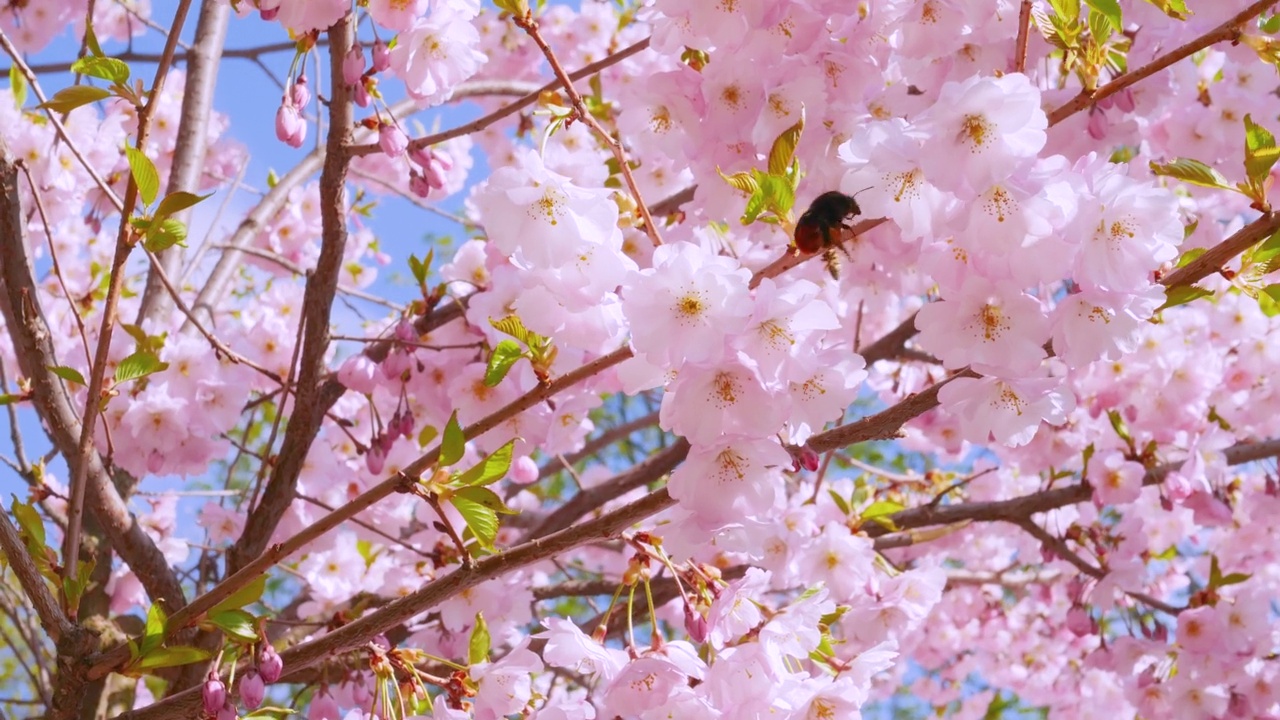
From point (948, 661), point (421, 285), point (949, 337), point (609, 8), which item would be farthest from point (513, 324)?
point (948, 661)

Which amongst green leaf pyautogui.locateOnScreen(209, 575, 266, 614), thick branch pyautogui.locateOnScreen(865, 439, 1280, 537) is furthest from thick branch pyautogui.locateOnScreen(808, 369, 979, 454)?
thick branch pyautogui.locateOnScreen(865, 439, 1280, 537)

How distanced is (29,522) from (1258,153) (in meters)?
1.95

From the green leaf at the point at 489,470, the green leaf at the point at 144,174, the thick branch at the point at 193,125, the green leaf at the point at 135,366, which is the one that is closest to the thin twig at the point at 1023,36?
the green leaf at the point at 489,470

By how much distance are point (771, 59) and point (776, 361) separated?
684 millimetres

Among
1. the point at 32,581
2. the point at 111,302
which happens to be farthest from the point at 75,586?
the point at 111,302

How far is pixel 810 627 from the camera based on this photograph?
171 centimetres

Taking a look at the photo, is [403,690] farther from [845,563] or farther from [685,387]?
[845,563]

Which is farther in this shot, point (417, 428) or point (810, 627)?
point (417, 428)

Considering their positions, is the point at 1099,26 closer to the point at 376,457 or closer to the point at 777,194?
the point at 777,194

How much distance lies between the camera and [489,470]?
5.20 feet

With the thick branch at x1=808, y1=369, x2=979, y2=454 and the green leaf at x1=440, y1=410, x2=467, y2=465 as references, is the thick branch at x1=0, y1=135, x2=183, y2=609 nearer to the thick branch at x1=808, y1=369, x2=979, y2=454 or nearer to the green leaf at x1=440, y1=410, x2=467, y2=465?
the green leaf at x1=440, y1=410, x2=467, y2=465

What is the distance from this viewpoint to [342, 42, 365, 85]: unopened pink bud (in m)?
1.99

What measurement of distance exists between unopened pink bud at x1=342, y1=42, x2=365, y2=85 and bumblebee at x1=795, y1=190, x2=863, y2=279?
3.08ft

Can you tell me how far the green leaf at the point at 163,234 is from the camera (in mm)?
1635
